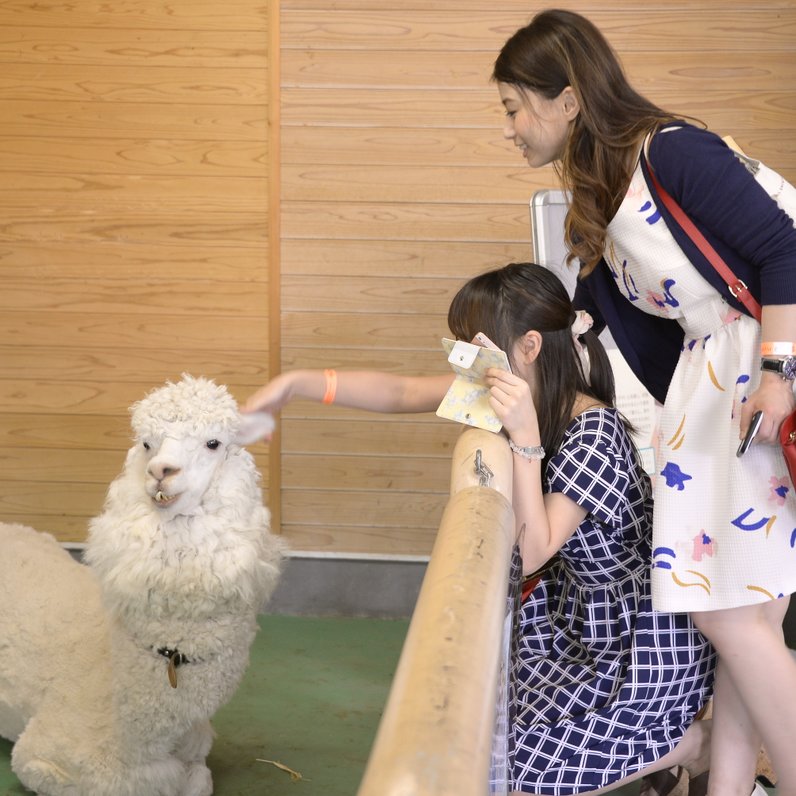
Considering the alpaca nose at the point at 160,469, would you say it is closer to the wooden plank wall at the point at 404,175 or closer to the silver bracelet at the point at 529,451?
the silver bracelet at the point at 529,451

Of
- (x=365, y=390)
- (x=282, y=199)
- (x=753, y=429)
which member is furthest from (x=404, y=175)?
(x=753, y=429)

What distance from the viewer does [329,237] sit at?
3.59m

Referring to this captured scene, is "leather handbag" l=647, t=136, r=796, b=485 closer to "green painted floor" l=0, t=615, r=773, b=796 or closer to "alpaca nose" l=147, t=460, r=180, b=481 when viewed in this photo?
"alpaca nose" l=147, t=460, r=180, b=481

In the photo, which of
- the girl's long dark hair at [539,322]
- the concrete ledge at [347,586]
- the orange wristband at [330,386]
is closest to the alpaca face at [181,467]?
the orange wristband at [330,386]

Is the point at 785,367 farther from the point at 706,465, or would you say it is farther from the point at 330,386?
the point at 330,386

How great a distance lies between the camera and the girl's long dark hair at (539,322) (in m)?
1.76

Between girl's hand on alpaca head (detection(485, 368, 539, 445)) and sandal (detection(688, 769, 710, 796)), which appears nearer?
girl's hand on alpaca head (detection(485, 368, 539, 445))

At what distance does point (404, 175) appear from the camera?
354 centimetres

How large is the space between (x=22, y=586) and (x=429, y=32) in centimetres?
229

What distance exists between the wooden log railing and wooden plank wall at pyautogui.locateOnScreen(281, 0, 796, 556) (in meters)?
2.49

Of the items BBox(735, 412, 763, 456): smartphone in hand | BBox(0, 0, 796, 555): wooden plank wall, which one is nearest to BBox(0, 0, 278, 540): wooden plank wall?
BBox(0, 0, 796, 555): wooden plank wall

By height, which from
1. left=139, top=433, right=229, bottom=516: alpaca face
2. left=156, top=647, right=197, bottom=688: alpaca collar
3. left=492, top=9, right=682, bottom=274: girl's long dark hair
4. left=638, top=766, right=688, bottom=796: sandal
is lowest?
left=638, top=766, right=688, bottom=796: sandal

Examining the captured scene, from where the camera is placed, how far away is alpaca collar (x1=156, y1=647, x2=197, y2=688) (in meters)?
2.03

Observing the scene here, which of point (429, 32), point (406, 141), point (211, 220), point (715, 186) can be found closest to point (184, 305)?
point (211, 220)
